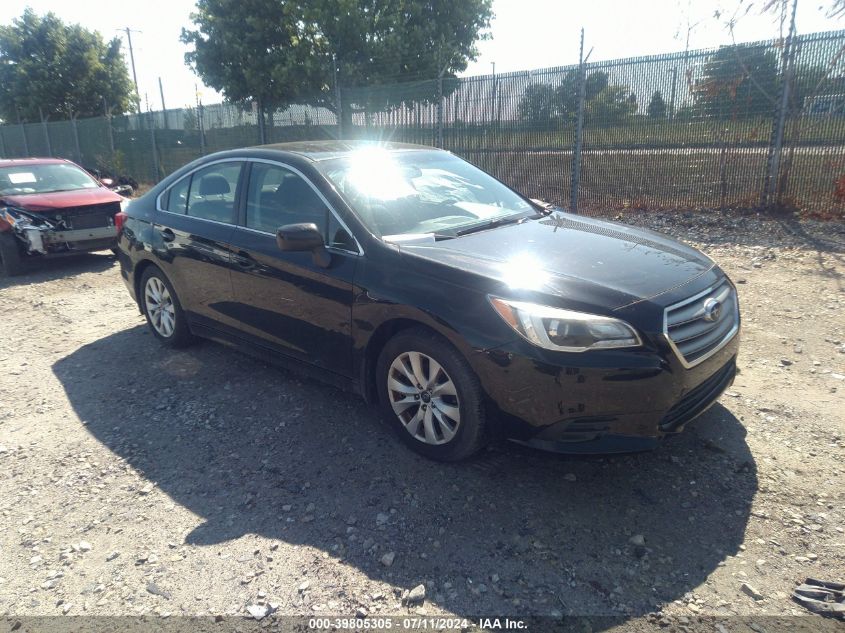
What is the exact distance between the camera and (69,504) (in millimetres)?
3211

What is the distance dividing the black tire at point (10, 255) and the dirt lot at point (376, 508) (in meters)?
4.27

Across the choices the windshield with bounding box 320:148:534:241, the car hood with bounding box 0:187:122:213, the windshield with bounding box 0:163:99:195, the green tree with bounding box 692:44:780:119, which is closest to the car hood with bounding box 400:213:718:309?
the windshield with bounding box 320:148:534:241

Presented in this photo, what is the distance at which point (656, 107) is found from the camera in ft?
31.6

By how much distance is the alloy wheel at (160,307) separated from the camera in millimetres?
5160

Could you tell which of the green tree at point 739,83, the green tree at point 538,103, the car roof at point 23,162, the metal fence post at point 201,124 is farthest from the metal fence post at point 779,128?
the metal fence post at point 201,124

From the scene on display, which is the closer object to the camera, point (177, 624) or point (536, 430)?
point (177, 624)

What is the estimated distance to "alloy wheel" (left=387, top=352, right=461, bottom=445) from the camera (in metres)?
3.20

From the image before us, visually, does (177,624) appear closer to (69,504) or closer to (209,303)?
(69,504)

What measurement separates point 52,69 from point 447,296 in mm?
35454

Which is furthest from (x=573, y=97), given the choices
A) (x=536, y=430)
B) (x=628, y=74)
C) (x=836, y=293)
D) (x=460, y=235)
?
(x=536, y=430)

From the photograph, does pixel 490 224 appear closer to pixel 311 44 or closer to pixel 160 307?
pixel 160 307

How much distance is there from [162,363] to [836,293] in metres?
6.21

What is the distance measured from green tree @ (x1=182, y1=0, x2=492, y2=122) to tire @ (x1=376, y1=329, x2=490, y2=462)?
58.7 ft

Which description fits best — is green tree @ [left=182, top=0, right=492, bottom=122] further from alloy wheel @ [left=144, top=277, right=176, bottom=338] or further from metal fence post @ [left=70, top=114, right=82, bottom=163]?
alloy wheel @ [left=144, top=277, right=176, bottom=338]
